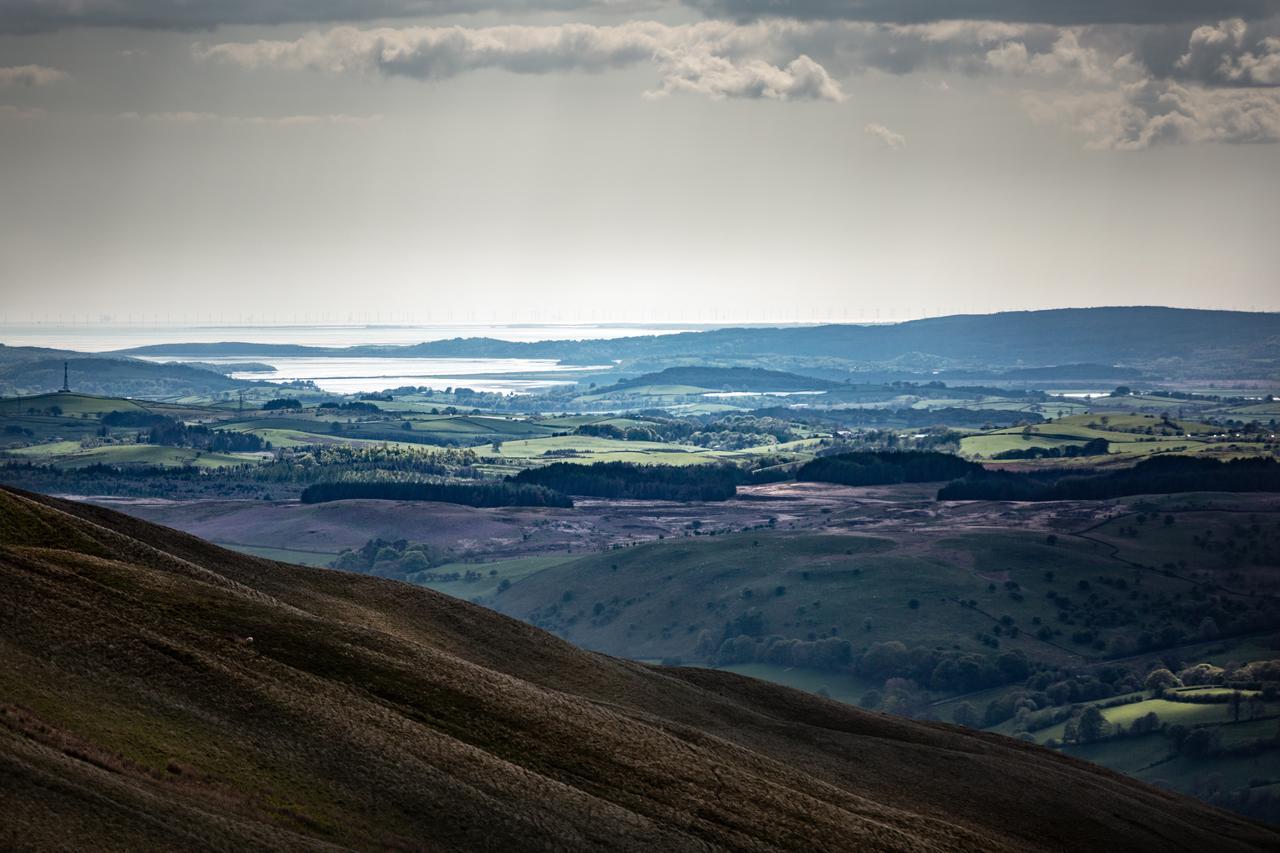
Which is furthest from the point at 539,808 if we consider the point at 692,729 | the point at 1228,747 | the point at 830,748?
the point at 1228,747

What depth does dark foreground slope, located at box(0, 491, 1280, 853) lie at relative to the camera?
5062cm

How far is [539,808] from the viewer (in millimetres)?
58062

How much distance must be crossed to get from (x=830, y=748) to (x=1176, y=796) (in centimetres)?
3413

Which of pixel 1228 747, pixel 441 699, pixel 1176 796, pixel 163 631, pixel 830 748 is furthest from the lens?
pixel 1228 747

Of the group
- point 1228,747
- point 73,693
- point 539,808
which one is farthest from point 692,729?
point 1228,747

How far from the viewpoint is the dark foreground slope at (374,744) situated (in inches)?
1993

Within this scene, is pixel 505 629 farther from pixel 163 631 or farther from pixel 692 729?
pixel 163 631

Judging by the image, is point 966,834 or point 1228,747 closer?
point 966,834

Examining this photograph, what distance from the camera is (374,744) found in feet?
193

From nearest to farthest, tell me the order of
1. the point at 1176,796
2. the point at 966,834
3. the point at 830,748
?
1. the point at 966,834
2. the point at 830,748
3. the point at 1176,796

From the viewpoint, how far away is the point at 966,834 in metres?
76.1

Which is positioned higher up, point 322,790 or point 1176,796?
point 322,790

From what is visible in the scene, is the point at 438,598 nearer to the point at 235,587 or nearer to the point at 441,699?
the point at 235,587

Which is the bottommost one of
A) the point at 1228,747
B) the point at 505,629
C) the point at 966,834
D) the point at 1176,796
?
the point at 1228,747
